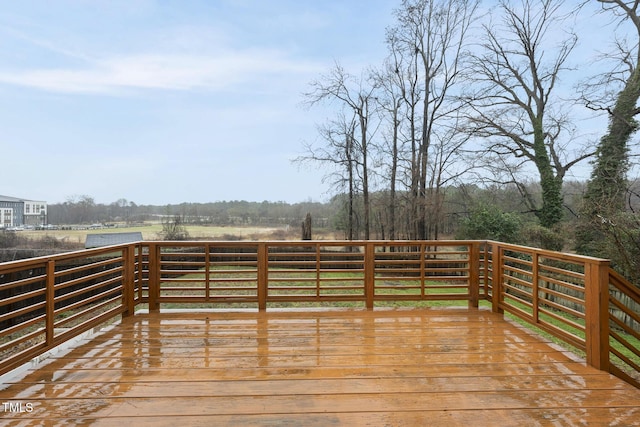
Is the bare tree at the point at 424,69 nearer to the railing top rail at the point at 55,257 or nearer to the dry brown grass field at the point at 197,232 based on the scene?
the dry brown grass field at the point at 197,232

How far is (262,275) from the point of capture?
425cm

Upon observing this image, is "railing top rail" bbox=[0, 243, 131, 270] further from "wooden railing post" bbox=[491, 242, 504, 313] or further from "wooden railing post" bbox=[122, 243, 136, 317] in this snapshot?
"wooden railing post" bbox=[491, 242, 504, 313]

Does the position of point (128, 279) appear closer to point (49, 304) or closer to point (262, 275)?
point (49, 304)

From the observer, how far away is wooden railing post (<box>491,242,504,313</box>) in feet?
13.7

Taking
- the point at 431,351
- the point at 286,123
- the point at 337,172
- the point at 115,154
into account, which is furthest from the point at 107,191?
the point at 431,351

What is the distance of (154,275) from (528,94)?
12.7m

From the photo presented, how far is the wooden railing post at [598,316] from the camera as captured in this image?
8.51ft

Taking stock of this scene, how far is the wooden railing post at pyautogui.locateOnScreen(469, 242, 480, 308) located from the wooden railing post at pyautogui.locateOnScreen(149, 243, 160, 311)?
396 centimetres

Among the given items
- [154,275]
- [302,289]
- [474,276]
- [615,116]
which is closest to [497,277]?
[474,276]

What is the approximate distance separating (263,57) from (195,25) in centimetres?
230

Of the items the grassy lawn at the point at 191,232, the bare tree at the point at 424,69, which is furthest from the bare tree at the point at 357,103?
the grassy lawn at the point at 191,232

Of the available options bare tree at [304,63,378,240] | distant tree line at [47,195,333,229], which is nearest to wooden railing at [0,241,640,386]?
distant tree line at [47,195,333,229]

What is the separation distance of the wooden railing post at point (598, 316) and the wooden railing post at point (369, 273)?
7.19 feet

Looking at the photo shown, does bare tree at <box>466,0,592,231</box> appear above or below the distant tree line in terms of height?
above
